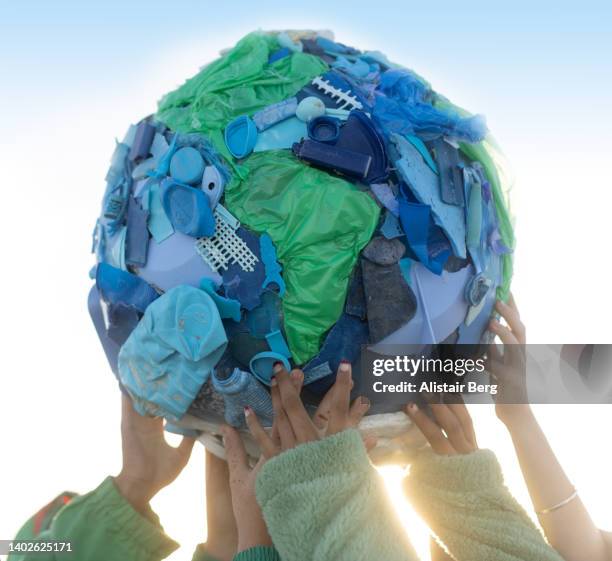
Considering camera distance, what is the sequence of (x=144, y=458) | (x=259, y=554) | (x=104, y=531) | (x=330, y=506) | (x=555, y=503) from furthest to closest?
1. (x=144, y=458)
2. (x=104, y=531)
3. (x=555, y=503)
4. (x=259, y=554)
5. (x=330, y=506)

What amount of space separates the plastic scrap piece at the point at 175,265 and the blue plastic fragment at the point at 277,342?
147 millimetres

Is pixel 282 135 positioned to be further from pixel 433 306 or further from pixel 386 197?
pixel 433 306

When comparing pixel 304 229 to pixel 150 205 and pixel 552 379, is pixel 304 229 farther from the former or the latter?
pixel 552 379

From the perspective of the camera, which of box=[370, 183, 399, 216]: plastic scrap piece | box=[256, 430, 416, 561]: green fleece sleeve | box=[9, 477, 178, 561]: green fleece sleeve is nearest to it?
box=[256, 430, 416, 561]: green fleece sleeve

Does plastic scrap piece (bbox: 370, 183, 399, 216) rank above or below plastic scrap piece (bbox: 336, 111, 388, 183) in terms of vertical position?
below

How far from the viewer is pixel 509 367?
1583 mm

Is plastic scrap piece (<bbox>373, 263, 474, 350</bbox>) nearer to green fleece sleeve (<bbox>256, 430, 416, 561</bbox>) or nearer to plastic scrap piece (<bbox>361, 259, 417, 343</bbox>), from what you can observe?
plastic scrap piece (<bbox>361, 259, 417, 343</bbox>)

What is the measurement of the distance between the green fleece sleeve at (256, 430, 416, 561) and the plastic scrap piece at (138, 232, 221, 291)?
384 millimetres

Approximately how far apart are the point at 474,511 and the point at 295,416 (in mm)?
381

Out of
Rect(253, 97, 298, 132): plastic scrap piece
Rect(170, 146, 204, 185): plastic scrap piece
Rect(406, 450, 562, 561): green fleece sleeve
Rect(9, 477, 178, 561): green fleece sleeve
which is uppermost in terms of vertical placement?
Rect(253, 97, 298, 132): plastic scrap piece

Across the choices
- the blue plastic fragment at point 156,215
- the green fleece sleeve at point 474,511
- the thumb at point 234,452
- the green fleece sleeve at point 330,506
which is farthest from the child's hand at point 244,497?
the blue plastic fragment at point 156,215

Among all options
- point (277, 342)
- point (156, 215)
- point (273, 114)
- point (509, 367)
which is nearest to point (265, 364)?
point (277, 342)

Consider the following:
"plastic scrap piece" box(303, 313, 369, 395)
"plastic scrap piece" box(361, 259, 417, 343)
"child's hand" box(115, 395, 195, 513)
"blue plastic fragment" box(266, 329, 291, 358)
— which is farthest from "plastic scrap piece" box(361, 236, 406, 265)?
"child's hand" box(115, 395, 195, 513)

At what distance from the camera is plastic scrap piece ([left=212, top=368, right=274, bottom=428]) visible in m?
1.32
